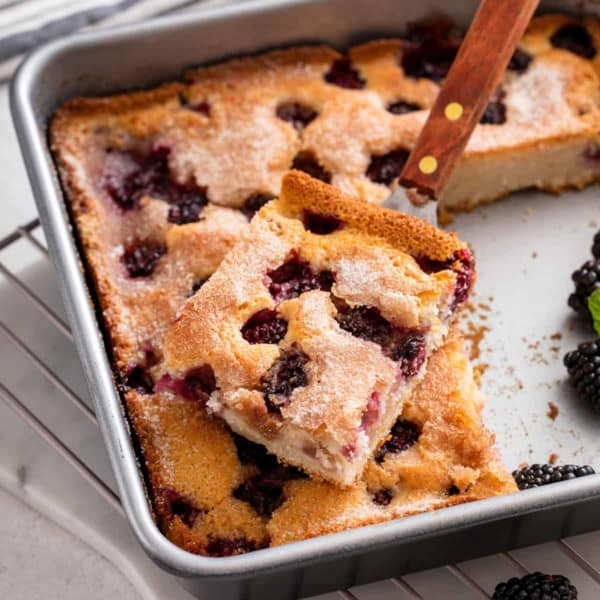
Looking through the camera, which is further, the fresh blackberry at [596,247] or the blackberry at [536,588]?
the fresh blackberry at [596,247]

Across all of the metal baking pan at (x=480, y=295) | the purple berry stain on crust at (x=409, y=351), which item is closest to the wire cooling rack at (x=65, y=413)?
the metal baking pan at (x=480, y=295)

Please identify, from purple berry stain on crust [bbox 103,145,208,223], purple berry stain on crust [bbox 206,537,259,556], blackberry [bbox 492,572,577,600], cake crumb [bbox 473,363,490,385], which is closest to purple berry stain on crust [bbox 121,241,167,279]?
purple berry stain on crust [bbox 103,145,208,223]

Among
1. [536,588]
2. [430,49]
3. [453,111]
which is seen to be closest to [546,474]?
[536,588]

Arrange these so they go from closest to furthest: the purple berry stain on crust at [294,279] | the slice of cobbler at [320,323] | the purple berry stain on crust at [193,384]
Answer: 1. the slice of cobbler at [320,323]
2. the purple berry stain on crust at [193,384]
3. the purple berry stain on crust at [294,279]

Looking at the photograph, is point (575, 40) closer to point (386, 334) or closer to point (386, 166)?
point (386, 166)

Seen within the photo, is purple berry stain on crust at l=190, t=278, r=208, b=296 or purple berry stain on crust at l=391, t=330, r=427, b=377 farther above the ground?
purple berry stain on crust at l=190, t=278, r=208, b=296

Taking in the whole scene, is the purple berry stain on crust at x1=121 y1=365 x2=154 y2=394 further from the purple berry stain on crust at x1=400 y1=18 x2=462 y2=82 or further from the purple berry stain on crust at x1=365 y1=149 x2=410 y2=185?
the purple berry stain on crust at x1=400 y1=18 x2=462 y2=82

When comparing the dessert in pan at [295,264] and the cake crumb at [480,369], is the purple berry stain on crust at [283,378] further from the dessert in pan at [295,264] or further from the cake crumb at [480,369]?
the cake crumb at [480,369]
